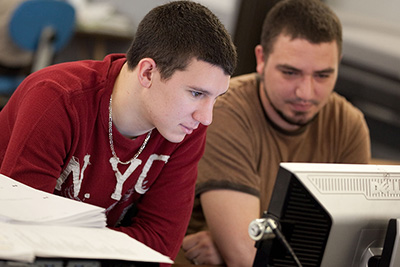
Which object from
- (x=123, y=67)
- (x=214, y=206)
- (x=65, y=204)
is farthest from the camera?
(x=214, y=206)

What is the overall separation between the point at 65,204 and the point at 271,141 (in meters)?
0.96

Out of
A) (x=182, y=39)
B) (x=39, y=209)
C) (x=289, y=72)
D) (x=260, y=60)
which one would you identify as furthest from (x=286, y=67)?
(x=39, y=209)

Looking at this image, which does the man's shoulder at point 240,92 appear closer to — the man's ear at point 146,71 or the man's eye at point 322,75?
the man's eye at point 322,75

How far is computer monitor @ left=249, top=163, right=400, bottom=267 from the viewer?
1056 millimetres

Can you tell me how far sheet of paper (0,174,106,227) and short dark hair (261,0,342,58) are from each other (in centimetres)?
103

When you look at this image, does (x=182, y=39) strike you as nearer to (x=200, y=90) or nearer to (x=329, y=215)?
(x=200, y=90)

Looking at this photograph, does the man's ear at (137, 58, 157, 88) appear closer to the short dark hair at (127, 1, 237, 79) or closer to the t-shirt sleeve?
the short dark hair at (127, 1, 237, 79)

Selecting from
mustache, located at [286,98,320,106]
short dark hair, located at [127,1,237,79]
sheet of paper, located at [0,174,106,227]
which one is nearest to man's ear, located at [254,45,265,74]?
mustache, located at [286,98,320,106]

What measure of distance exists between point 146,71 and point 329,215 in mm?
509

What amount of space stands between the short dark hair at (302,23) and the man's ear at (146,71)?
70 centimetres

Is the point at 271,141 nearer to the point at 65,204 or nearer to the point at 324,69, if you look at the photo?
the point at 324,69

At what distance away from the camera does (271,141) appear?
1.92 meters

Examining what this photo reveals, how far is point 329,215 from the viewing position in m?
1.05

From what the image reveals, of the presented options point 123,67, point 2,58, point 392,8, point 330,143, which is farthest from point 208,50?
point 392,8
